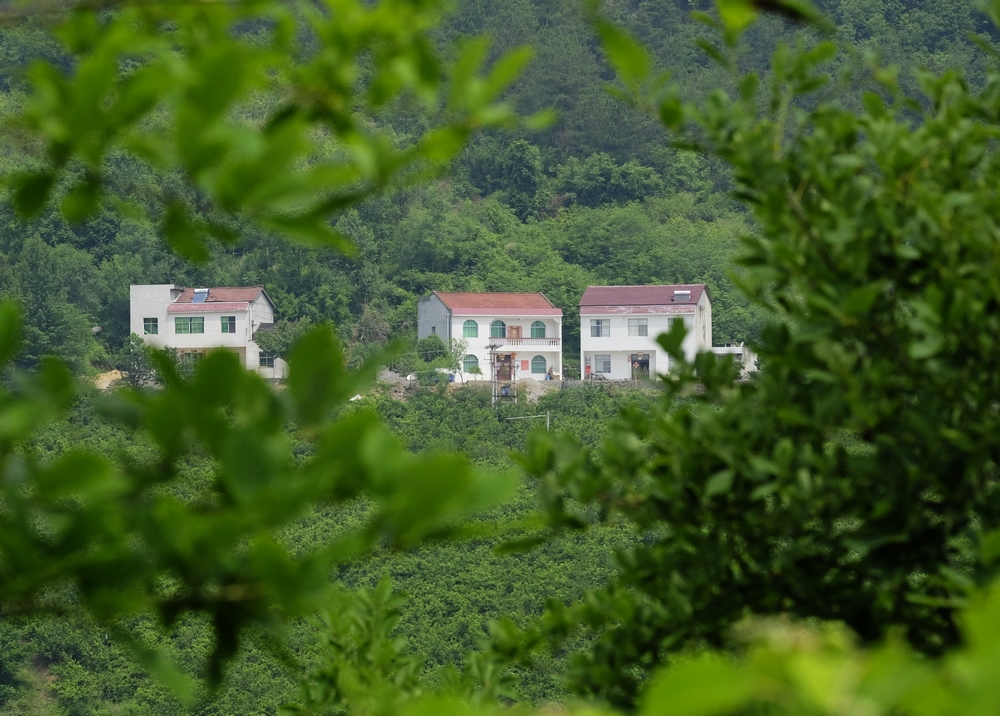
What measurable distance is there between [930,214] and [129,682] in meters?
17.3

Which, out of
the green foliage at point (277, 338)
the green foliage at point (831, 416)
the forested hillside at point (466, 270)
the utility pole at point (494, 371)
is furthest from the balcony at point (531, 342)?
the green foliage at point (831, 416)

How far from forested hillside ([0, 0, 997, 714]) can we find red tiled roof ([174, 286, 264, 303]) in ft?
4.01

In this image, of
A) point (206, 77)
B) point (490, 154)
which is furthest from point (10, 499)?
point (490, 154)

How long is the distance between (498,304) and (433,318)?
1.68 metres

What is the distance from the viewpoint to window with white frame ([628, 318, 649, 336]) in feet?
81.3

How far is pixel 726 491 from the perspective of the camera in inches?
41.8

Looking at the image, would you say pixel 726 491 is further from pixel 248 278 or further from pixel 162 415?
pixel 248 278

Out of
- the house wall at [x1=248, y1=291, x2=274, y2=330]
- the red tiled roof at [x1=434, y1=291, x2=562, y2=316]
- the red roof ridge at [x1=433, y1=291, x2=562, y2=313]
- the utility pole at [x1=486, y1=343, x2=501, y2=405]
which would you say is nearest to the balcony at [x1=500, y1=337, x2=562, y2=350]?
the utility pole at [x1=486, y1=343, x2=501, y2=405]

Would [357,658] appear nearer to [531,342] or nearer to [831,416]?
[831,416]

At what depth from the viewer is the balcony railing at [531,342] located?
24.9 m

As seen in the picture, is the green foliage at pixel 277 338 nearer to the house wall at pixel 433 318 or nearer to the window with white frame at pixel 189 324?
the window with white frame at pixel 189 324

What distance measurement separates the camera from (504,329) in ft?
81.7

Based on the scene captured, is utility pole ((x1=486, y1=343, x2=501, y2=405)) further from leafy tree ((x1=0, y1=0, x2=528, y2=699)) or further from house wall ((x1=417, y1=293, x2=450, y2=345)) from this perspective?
leafy tree ((x1=0, y1=0, x2=528, y2=699))

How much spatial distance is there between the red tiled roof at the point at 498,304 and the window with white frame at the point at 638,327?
4.93 feet
